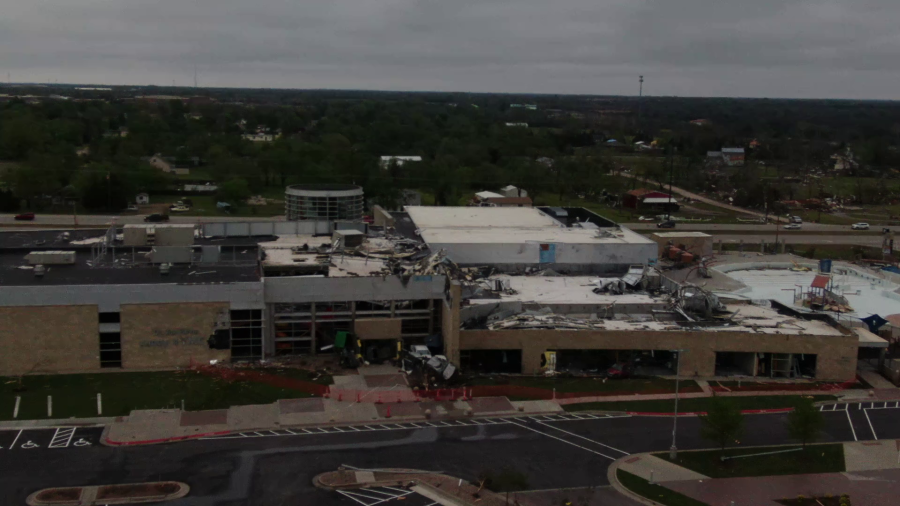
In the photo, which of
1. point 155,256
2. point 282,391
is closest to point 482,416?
point 282,391

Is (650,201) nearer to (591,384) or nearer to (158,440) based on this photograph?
(591,384)

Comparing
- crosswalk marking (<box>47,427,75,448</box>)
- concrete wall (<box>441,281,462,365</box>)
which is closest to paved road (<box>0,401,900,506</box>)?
crosswalk marking (<box>47,427,75,448</box>)

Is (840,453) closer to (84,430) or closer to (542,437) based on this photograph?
(542,437)

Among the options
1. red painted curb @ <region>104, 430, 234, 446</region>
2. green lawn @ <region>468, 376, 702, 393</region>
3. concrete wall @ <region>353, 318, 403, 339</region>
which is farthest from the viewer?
concrete wall @ <region>353, 318, 403, 339</region>

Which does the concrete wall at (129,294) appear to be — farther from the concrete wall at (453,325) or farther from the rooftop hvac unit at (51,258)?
the concrete wall at (453,325)

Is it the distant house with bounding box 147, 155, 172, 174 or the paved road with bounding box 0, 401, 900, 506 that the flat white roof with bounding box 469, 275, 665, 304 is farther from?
the distant house with bounding box 147, 155, 172, 174

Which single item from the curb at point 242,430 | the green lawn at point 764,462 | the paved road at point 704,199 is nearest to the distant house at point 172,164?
the paved road at point 704,199
